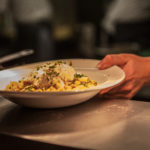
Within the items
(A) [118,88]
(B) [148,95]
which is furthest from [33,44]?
(A) [118,88]

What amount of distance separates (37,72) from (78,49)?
5046 mm

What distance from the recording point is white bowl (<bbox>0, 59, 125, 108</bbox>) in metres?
0.82

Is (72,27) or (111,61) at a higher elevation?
(72,27)

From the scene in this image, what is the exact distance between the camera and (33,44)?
564 cm

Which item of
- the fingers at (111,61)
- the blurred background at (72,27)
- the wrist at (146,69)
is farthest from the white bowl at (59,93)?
the blurred background at (72,27)

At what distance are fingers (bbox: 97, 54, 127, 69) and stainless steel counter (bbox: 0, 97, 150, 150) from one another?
0.18m

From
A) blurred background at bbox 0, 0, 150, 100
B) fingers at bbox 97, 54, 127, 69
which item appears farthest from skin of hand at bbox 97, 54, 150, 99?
blurred background at bbox 0, 0, 150, 100

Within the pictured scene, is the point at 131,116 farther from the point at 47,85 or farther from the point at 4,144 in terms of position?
the point at 4,144

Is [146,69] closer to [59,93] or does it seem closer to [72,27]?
Result: [59,93]

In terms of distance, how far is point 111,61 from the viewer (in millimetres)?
1160

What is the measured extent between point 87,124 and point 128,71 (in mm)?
494

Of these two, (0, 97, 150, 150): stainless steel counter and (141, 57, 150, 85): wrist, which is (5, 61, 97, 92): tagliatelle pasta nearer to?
(0, 97, 150, 150): stainless steel counter

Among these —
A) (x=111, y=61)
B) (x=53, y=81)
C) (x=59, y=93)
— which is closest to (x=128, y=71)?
(x=111, y=61)

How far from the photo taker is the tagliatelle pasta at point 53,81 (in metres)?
0.98
